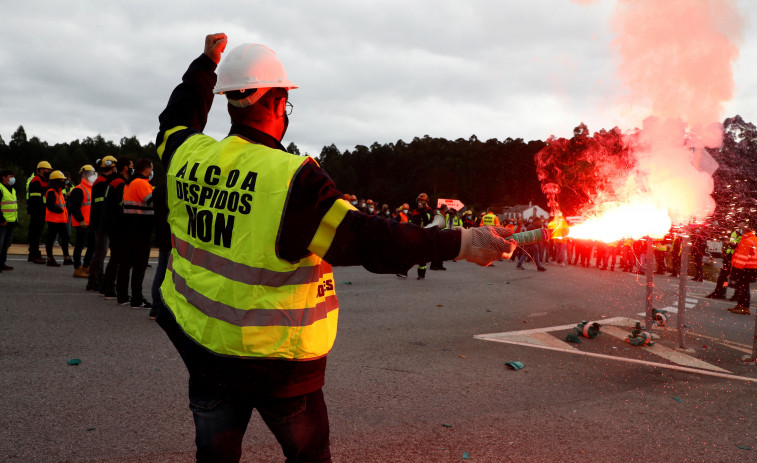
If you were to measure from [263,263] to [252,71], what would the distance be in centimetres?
83

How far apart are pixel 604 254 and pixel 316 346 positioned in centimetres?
2114

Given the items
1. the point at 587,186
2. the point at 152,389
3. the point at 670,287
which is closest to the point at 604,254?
the point at 670,287

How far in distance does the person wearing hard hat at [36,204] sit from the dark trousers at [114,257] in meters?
4.76

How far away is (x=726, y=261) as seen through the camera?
46.6ft

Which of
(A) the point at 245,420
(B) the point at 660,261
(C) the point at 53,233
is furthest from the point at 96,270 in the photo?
(B) the point at 660,261

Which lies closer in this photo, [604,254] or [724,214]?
[724,214]

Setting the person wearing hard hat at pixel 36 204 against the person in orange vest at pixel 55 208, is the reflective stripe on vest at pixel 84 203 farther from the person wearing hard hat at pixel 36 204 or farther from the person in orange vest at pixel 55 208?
the person wearing hard hat at pixel 36 204

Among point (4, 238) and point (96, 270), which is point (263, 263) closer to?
point (96, 270)

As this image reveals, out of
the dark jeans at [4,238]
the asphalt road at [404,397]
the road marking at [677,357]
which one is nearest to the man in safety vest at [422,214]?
the asphalt road at [404,397]

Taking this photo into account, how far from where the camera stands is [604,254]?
2091 centimetres

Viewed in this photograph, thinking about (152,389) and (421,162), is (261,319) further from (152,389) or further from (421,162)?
(421,162)

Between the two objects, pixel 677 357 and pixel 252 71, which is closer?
pixel 252 71

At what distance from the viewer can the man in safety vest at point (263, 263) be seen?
1.81m

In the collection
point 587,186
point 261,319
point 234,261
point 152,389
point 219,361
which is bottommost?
point 152,389
